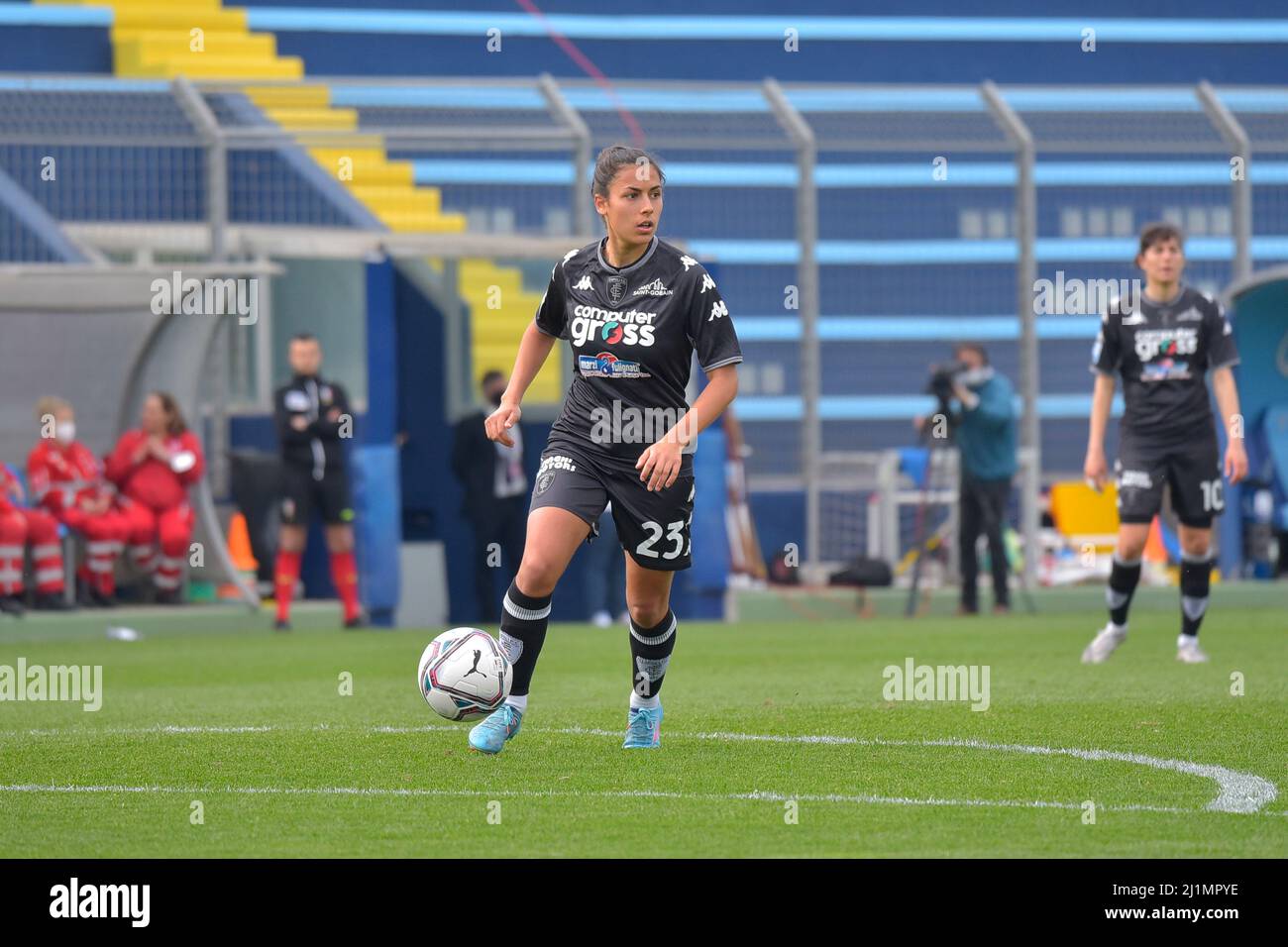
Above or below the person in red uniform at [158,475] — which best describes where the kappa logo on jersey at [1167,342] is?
above

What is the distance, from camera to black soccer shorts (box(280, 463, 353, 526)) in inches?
621

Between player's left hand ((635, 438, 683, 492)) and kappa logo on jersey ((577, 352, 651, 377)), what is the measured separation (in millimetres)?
395

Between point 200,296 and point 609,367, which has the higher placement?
point 200,296

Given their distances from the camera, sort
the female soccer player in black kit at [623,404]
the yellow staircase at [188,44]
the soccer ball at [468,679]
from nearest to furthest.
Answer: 1. the female soccer player in black kit at [623,404]
2. the soccer ball at [468,679]
3. the yellow staircase at [188,44]

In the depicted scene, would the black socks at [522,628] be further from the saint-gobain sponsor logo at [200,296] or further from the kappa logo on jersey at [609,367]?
the saint-gobain sponsor logo at [200,296]

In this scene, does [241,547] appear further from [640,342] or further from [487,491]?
[640,342]

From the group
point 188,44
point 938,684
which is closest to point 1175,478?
point 938,684

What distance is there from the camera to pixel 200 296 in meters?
15.9

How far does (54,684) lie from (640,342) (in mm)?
5189

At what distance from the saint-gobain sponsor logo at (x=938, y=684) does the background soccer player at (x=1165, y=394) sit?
1.01 m

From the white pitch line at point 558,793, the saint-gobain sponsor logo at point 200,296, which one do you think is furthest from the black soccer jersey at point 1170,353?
the saint-gobain sponsor logo at point 200,296

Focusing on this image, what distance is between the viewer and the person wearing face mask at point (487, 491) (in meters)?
16.4
